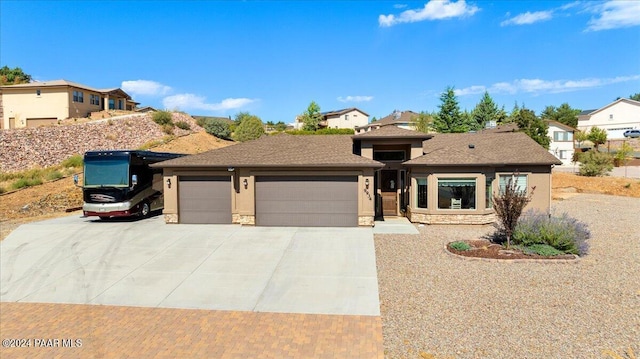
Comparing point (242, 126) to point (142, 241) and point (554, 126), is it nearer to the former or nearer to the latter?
point (142, 241)

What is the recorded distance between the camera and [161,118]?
145ft

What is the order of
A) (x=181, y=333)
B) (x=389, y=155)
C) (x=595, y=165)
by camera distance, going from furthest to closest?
(x=595, y=165) < (x=389, y=155) < (x=181, y=333)

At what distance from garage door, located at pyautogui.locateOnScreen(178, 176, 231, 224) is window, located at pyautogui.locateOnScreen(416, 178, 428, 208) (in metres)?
8.58

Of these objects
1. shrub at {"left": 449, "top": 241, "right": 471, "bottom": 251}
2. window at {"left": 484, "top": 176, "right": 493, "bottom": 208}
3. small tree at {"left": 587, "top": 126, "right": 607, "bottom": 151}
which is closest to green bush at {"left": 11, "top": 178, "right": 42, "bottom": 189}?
shrub at {"left": 449, "top": 241, "right": 471, "bottom": 251}

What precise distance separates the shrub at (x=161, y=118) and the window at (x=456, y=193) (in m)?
39.5

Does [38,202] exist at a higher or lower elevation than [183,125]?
lower

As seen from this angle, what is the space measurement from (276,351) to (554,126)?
50.4m

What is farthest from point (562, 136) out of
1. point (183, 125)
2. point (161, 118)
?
point (161, 118)

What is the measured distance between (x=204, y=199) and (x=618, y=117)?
7774 cm

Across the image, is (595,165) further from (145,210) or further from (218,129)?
(218,129)

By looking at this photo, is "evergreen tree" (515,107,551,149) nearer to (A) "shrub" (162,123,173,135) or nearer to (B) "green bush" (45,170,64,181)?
(A) "shrub" (162,123,173,135)

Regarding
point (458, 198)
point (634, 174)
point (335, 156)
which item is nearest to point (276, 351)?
point (335, 156)

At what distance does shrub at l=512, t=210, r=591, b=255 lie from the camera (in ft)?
33.5

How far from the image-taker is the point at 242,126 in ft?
160
